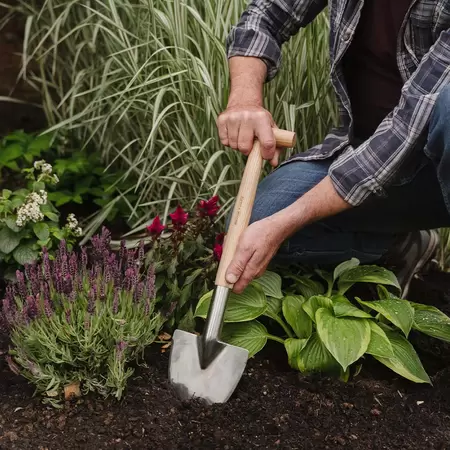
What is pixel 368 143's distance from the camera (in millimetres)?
1874

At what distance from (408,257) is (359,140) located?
1.43 feet

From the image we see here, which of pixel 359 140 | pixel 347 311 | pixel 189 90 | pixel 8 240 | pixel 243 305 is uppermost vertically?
pixel 359 140

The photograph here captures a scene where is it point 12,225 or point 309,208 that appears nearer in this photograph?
point 309,208

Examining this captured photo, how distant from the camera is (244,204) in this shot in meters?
1.91

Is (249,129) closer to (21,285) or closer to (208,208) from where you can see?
(208,208)

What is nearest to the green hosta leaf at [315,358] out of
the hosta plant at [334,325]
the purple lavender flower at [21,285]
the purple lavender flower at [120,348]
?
the hosta plant at [334,325]

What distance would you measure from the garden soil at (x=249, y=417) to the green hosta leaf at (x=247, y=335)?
0.23 ft

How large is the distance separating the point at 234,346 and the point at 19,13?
7.07ft

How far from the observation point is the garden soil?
1.72 m

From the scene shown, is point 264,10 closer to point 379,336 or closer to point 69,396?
point 379,336

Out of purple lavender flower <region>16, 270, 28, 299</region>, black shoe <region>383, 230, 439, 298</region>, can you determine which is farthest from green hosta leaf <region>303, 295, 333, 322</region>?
purple lavender flower <region>16, 270, 28, 299</region>

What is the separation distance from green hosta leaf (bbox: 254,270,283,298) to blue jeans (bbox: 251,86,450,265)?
0.19 meters

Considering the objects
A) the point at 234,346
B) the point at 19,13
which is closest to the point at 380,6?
the point at 234,346

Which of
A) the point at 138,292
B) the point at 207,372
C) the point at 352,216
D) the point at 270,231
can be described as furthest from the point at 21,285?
the point at 352,216
